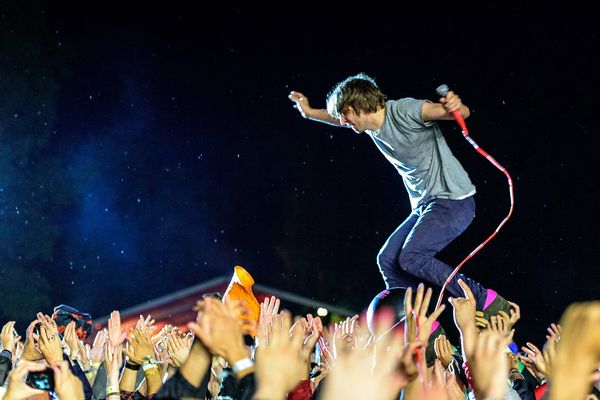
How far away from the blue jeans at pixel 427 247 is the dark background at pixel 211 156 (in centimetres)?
168

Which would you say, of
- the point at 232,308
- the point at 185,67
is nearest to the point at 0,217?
the point at 185,67

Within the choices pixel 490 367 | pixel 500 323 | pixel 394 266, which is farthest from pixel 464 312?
pixel 394 266

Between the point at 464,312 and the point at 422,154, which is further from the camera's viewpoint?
the point at 422,154

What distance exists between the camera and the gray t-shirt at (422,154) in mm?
3727

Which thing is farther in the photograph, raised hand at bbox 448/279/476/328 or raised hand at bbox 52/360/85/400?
raised hand at bbox 448/279/476/328

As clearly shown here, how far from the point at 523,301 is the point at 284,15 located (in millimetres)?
3270

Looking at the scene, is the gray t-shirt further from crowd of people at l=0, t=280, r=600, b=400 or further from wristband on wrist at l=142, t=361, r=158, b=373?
wristband on wrist at l=142, t=361, r=158, b=373

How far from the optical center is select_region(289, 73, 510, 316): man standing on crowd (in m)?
3.67

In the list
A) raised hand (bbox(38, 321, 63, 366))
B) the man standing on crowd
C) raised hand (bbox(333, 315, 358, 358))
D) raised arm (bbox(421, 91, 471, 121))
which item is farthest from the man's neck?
raised hand (bbox(38, 321, 63, 366))

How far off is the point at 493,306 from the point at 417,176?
0.83 metres

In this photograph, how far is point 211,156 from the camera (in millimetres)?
6934

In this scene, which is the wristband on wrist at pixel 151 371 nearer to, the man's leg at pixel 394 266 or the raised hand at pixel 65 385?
the raised hand at pixel 65 385

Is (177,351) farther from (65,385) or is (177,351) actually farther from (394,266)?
(394,266)

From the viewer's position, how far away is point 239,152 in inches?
267
